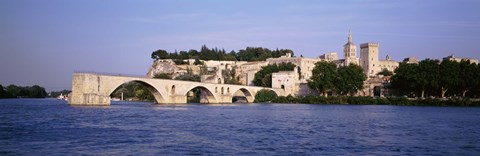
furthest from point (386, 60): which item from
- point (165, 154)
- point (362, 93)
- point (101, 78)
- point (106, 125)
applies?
point (165, 154)

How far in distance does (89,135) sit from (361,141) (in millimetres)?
10509

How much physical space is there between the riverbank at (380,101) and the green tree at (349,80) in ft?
17.4

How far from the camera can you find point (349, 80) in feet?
257

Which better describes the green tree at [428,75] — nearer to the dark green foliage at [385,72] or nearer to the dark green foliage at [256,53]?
the dark green foliage at [385,72]

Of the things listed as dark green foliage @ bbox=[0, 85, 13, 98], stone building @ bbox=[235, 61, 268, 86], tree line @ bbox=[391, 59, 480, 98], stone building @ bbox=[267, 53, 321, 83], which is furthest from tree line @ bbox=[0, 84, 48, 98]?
tree line @ bbox=[391, 59, 480, 98]

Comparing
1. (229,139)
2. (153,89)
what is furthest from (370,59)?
(229,139)

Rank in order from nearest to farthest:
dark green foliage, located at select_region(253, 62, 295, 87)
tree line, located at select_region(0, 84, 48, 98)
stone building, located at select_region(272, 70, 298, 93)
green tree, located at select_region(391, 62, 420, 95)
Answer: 1. green tree, located at select_region(391, 62, 420, 95)
2. stone building, located at select_region(272, 70, 298, 93)
3. dark green foliage, located at select_region(253, 62, 295, 87)
4. tree line, located at select_region(0, 84, 48, 98)

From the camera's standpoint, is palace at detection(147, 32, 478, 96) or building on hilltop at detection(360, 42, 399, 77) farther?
building on hilltop at detection(360, 42, 399, 77)

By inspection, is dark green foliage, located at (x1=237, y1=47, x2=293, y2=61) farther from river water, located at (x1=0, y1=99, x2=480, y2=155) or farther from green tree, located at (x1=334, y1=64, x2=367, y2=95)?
river water, located at (x1=0, y1=99, x2=480, y2=155)

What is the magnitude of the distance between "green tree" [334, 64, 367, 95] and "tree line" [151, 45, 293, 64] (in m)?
46.8

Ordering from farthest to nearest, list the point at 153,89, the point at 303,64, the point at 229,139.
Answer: the point at 303,64 → the point at 153,89 → the point at 229,139

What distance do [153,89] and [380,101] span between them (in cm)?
2901

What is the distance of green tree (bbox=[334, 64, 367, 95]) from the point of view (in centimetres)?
7831

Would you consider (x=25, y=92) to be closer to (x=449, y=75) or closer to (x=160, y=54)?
(x=160, y=54)
